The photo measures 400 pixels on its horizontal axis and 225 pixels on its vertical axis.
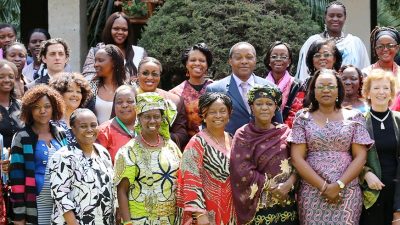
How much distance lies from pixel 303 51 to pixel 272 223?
2780 mm

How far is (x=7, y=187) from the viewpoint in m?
7.20

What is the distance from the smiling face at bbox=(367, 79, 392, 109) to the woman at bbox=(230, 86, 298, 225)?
910 millimetres

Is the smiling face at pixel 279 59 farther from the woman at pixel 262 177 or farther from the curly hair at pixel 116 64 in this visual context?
the woman at pixel 262 177

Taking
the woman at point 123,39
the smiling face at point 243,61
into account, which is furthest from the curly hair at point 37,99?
the woman at point 123,39

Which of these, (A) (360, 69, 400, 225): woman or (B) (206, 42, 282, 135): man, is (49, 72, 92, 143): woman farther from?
(A) (360, 69, 400, 225): woman

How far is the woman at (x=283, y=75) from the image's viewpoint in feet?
27.1

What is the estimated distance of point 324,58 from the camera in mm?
8336

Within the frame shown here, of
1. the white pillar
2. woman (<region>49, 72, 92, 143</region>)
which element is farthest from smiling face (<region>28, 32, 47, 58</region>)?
woman (<region>49, 72, 92, 143</region>)

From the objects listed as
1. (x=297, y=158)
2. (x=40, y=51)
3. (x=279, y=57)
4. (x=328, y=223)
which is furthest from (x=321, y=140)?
(x=40, y=51)

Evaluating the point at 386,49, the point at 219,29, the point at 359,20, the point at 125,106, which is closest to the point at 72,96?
the point at 125,106

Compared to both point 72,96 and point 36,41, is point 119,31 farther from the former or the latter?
point 72,96

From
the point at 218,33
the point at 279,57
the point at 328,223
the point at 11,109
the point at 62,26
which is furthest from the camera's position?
the point at 62,26

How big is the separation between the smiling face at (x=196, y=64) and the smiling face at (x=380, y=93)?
193 cm

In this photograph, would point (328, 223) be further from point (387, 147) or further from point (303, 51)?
point (303, 51)
